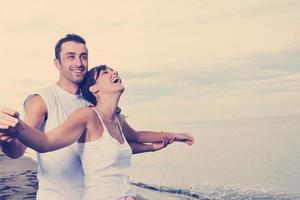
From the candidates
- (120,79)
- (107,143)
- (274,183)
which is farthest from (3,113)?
(274,183)

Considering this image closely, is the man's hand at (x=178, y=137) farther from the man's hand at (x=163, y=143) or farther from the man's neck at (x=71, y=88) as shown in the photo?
the man's neck at (x=71, y=88)

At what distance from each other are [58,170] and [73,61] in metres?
1.04

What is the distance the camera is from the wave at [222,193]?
79.2 feet

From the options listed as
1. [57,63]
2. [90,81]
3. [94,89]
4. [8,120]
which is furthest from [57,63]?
[8,120]

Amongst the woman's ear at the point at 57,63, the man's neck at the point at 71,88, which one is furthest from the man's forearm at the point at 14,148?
the woman's ear at the point at 57,63

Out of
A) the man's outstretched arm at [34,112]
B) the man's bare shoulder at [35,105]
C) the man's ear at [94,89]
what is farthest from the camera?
the man's bare shoulder at [35,105]

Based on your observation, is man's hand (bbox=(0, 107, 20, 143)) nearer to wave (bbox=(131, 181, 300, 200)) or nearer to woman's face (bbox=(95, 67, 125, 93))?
woman's face (bbox=(95, 67, 125, 93))

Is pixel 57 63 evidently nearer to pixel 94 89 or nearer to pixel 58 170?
pixel 94 89

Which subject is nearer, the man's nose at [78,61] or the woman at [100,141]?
the woman at [100,141]

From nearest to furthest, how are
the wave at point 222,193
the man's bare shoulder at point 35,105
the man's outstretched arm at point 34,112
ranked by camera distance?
the man's outstretched arm at point 34,112, the man's bare shoulder at point 35,105, the wave at point 222,193

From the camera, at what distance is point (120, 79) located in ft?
13.1

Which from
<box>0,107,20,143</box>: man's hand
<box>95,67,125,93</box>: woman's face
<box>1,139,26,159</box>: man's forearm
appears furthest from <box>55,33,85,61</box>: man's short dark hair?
<box>0,107,20,143</box>: man's hand

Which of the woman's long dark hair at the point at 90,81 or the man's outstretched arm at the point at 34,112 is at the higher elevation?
the woman's long dark hair at the point at 90,81

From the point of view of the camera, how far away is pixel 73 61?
450 cm
